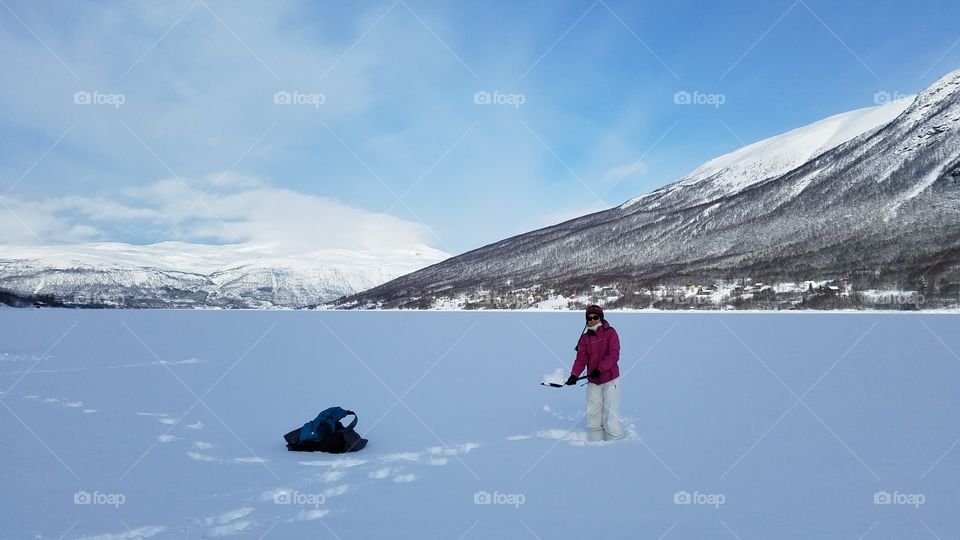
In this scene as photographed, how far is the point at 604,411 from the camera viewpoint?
834 cm

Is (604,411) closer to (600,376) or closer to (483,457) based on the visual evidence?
(600,376)

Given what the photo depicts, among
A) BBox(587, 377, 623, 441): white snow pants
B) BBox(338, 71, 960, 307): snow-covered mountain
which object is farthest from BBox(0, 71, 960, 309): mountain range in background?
BBox(587, 377, 623, 441): white snow pants

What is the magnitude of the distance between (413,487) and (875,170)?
163062 mm

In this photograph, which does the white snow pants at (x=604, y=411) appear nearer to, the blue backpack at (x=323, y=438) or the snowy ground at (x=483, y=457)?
the snowy ground at (x=483, y=457)

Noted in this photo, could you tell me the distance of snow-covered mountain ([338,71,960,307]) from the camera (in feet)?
347

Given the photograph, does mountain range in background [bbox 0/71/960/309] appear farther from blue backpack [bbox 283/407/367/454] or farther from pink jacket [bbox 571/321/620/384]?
blue backpack [bbox 283/407/367/454]

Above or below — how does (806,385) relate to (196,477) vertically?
above

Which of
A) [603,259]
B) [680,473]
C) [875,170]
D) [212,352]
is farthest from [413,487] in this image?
[875,170]

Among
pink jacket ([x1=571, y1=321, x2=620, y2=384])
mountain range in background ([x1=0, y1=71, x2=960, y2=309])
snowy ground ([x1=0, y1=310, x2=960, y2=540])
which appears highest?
mountain range in background ([x1=0, y1=71, x2=960, y2=309])

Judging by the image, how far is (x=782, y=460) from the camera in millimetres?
7023

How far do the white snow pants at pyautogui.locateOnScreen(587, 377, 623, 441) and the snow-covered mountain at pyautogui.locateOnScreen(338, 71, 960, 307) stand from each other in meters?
103

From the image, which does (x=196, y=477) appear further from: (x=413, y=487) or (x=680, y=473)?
(x=680, y=473)

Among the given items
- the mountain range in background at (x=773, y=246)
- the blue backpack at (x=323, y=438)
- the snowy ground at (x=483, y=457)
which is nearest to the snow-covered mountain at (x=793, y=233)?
the mountain range in background at (x=773, y=246)

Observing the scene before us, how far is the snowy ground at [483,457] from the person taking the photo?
5.26 metres
